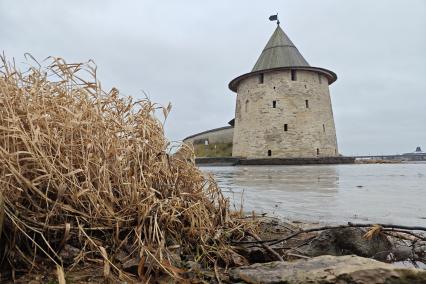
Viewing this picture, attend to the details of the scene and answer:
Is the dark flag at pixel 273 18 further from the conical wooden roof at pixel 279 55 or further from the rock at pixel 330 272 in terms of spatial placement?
the rock at pixel 330 272

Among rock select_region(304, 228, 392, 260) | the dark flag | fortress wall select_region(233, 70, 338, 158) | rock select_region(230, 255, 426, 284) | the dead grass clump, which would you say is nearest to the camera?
rock select_region(230, 255, 426, 284)

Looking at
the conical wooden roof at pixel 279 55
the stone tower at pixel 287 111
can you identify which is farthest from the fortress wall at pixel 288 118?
the conical wooden roof at pixel 279 55

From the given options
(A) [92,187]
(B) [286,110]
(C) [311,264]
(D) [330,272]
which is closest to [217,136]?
(B) [286,110]

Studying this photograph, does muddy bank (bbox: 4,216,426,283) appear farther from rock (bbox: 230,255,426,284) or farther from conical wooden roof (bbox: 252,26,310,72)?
conical wooden roof (bbox: 252,26,310,72)

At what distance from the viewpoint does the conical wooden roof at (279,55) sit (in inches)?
1060

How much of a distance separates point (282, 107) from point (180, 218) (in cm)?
2535

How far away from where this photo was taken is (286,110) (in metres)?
26.4

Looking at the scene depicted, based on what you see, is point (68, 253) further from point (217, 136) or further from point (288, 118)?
point (217, 136)

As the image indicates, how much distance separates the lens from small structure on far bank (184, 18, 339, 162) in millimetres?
26062

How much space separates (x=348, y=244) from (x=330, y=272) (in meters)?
0.69

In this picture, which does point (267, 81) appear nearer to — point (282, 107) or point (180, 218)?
point (282, 107)

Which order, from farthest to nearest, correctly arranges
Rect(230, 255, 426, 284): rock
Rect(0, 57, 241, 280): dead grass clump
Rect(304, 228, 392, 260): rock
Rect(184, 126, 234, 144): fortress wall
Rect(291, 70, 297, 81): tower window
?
Rect(184, 126, 234, 144): fortress wall → Rect(291, 70, 297, 81): tower window → Rect(304, 228, 392, 260): rock → Rect(0, 57, 241, 280): dead grass clump → Rect(230, 255, 426, 284): rock

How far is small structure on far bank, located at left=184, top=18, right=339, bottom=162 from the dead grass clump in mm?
24128

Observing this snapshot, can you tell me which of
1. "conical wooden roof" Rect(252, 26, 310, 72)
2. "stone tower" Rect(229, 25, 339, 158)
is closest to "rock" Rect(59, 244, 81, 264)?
"stone tower" Rect(229, 25, 339, 158)
